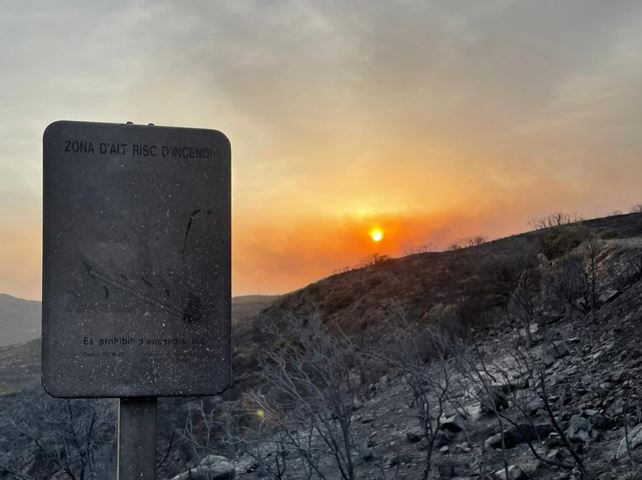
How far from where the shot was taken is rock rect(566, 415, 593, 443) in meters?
7.43

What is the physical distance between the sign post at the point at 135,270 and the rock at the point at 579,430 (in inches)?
249

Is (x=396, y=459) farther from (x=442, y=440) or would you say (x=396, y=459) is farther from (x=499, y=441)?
(x=499, y=441)

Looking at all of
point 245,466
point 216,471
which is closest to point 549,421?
point 245,466

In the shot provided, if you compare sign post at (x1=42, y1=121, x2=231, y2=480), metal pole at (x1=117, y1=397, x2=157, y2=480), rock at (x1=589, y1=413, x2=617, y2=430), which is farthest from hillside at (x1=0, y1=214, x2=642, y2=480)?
sign post at (x1=42, y1=121, x2=231, y2=480)

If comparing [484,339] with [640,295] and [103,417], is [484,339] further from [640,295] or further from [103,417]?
[103,417]

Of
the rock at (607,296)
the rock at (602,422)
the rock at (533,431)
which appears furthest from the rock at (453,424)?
the rock at (607,296)

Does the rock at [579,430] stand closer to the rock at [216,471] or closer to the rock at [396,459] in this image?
the rock at [396,459]

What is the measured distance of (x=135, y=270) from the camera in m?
2.33

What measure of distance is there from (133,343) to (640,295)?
11.6m

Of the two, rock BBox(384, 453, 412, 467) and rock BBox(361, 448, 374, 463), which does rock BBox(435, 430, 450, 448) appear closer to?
rock BBox(384, 453, 412, 467)

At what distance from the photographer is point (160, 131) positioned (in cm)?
238

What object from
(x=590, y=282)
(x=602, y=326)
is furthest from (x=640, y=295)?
(x=590, y=282)

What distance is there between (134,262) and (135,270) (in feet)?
0.10

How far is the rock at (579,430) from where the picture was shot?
7.43m
